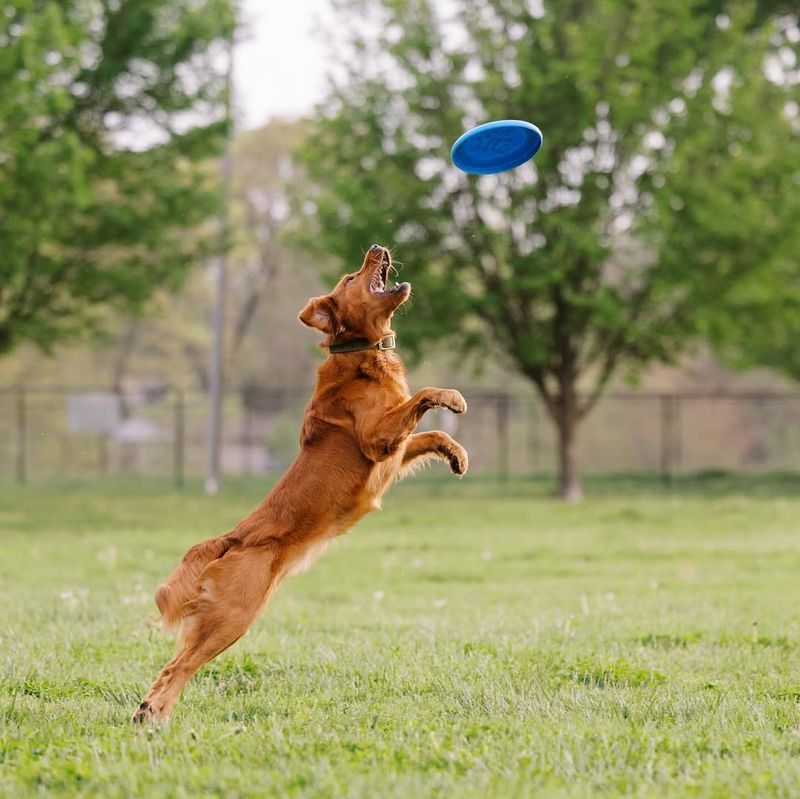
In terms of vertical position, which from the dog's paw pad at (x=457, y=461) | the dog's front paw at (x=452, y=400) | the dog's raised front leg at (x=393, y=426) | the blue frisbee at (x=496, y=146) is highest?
the blue frisbee at (x=496, y=146)

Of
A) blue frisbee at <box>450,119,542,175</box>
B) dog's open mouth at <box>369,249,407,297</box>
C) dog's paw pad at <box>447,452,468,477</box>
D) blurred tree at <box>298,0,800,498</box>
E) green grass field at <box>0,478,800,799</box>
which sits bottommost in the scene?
green grass field at <box>0,478,800,799</box>

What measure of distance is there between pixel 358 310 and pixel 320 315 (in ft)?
0.68

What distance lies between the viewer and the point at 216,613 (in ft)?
15.4

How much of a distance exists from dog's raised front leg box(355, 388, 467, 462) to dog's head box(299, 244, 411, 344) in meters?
0.63

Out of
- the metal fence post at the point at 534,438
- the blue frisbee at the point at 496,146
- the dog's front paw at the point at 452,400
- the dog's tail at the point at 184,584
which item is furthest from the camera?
the metal fence post at the point at 534,438

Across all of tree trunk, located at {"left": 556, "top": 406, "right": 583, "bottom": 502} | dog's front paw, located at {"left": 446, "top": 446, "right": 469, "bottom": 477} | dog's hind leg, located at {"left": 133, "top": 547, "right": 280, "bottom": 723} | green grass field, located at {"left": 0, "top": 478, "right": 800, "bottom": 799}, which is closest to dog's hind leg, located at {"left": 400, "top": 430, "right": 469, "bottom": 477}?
dog's front paw, located at {"left": 446, "top": 446, "right": 469, "bottom": 477}

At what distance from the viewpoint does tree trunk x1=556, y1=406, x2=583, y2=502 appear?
77.0 feet

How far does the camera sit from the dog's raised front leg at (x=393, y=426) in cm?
527

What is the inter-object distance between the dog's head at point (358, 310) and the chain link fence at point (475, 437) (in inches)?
998

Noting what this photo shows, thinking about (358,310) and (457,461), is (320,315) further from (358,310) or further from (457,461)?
(457,461)

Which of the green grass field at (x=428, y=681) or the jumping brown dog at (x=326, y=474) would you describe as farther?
the jumping brown dog at (x=326, y=474)

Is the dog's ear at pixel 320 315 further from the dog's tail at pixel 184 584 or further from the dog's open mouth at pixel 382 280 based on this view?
the dog's tail at pixel 184 584

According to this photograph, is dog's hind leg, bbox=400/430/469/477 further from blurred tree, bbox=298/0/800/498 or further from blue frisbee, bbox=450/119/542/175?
blurred tree, bbox=298/0/800/498

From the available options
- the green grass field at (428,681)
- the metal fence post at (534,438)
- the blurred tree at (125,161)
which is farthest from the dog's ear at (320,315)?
the metal fence post at (534,438)
